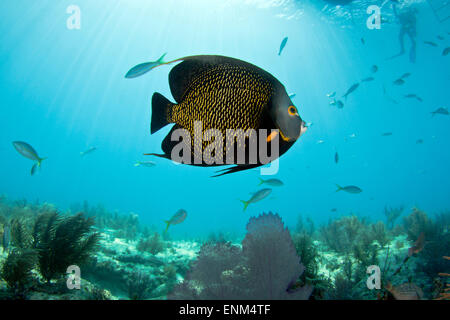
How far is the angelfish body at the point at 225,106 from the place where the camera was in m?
0.75

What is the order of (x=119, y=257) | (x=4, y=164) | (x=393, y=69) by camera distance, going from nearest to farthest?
(x=119, y=257) < (x=393, y=69) < (x=4, y=164)

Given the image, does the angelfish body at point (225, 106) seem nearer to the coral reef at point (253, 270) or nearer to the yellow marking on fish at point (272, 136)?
the yellow marking on fish at point (272, 136)

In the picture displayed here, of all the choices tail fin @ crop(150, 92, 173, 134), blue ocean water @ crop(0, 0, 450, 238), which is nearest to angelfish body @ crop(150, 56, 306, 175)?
tail fin @ crop(150, 92, 173, 134)

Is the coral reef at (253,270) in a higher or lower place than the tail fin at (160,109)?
lower

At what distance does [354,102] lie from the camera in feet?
140

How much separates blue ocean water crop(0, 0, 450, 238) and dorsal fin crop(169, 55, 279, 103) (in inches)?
198

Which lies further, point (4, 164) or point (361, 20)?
point (4, 164)

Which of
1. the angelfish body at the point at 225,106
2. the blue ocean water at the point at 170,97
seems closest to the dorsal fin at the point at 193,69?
the angelfish body at the point at 225,106

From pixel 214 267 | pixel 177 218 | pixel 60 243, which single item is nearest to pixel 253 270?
pixel 214 267

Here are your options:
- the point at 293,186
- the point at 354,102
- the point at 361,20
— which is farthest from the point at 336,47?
the point at 293,186

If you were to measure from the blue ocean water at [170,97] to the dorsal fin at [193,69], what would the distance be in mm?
5033
